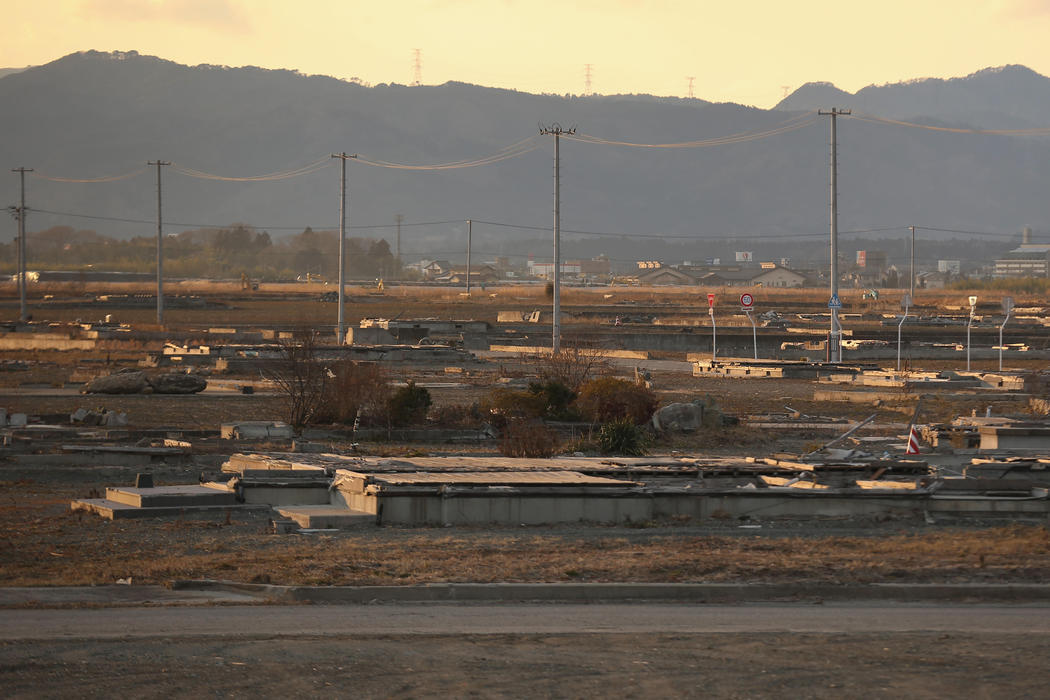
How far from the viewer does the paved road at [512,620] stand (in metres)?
10.2

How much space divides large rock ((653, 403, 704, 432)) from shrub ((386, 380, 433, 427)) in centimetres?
433

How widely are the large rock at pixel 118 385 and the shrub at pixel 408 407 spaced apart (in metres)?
10.0

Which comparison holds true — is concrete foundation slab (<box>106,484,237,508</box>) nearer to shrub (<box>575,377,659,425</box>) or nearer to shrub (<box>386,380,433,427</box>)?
shrub (<box>386,380,433,427</box>)

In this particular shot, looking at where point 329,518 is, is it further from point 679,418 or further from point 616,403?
point 679,418

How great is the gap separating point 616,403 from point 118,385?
13.6 metres

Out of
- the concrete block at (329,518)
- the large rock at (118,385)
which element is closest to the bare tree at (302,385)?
the large rock at (118,385)

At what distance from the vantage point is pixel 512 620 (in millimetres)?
10711

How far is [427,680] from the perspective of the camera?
344 inches

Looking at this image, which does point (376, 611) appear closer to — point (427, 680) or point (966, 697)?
point (427, 680)

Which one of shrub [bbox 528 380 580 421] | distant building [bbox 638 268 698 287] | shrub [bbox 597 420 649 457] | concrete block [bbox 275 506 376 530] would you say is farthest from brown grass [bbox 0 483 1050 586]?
distant building [bbox 638 268 698 287]

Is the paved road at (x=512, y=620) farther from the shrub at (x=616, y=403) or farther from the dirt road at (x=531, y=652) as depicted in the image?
the shrub at (x=616, y=403)

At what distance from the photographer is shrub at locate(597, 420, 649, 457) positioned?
73.8 feet

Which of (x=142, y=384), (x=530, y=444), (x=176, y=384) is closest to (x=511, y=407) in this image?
(x=530, y=444)

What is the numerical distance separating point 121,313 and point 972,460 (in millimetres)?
70063
